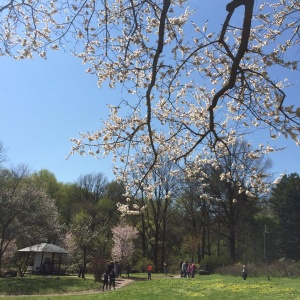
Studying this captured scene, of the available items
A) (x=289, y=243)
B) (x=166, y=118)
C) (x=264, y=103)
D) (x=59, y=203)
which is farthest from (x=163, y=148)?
(x=59, y=203)

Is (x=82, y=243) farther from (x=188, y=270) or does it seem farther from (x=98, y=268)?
(x=188, y=270)

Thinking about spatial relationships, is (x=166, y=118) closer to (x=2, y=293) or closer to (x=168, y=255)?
(x=2, y=293)

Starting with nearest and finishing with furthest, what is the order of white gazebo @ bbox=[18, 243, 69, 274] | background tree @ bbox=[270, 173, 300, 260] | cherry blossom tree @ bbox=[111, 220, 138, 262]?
1. white gazebo @ bbox=[18, 243, 69, 274]
2. cherry blossom tree @ bbox=[111, 220, 138, 262]
3. background tree @ bbox=[270, 173, 300, 260]

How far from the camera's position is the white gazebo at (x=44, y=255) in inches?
1224

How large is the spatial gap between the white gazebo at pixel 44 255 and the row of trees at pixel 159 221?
800 millimetres

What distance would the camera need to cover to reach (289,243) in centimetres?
4122

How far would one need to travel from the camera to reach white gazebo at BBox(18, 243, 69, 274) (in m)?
31.1

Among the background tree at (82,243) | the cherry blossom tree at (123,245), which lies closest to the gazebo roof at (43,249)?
the background tree at (82,243)

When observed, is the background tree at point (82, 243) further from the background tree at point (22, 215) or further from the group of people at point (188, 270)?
the group of people at point (188, 270)

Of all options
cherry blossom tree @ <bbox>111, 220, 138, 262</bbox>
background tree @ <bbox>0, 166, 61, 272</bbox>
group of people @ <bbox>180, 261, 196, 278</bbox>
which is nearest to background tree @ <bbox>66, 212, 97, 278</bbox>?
background tree @ <bbox>0, 166, 61, 272</bbox>

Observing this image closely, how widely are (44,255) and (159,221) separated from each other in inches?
558

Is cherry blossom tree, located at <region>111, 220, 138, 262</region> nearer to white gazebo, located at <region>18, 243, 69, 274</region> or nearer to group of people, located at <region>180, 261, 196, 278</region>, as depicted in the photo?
white gazebo, located at <region>18, 243, 69, 274</region>

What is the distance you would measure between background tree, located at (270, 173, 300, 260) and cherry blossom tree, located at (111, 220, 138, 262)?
616 inches

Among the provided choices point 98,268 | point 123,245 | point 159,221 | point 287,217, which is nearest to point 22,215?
point 98,268
